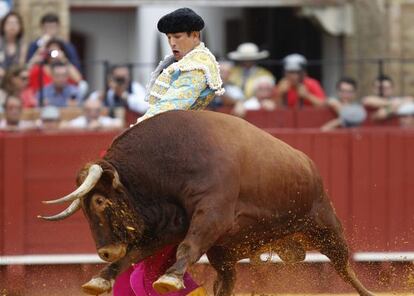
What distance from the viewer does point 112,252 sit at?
580 centimetres

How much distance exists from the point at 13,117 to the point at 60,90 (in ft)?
1.74

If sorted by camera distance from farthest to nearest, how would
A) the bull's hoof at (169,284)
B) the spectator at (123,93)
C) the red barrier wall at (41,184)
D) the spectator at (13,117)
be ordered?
the spectator at (123,93), the spectator at (13,117), the red barrier wall at (41,184), the bull's hoof at (169,284)

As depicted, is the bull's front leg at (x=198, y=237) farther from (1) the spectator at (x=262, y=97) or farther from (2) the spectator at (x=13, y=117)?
(1) the spectator at (x=262, y=97)

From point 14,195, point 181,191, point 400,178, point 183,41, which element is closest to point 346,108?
point 400,178

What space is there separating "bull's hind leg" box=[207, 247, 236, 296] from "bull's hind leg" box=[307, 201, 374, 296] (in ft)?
1.29

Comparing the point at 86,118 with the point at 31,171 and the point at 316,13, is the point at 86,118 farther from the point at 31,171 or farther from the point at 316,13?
the point at 316,13

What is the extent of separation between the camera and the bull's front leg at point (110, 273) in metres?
5.79

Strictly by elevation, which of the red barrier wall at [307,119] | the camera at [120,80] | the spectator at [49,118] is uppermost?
the camera at [120,80]

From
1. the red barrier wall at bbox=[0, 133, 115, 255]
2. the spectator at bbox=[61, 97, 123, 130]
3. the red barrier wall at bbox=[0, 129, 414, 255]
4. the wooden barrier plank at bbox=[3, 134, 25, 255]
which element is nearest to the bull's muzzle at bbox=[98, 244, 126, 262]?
the red barrier wall at bbox=[0, 129, 414, 255]

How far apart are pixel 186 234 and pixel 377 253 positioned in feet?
12.6

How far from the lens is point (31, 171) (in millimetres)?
9578

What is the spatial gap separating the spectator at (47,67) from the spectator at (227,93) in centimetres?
102

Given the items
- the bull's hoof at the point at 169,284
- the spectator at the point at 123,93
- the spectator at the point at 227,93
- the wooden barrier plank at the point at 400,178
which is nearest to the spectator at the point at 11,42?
the spectator at the point at 123,93

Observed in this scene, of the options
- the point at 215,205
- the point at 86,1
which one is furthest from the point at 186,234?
the point at 86,1
